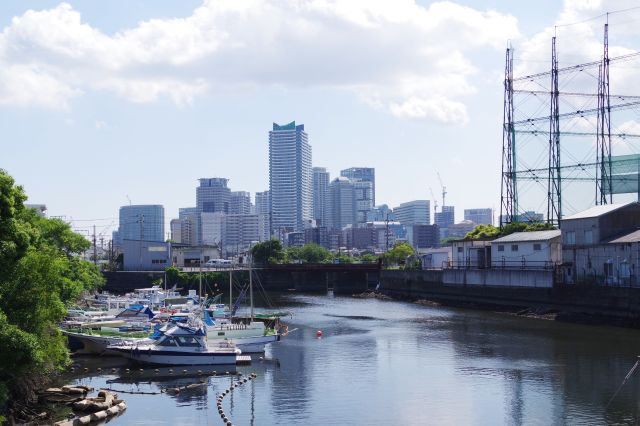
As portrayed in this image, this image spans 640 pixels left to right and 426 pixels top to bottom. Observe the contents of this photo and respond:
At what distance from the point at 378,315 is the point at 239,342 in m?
34.2

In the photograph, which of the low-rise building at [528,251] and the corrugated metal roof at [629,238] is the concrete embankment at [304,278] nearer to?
the low-rise building at [528,251]

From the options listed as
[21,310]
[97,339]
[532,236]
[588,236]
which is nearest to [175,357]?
[97,339]

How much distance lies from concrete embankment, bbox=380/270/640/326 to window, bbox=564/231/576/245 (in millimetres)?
4013

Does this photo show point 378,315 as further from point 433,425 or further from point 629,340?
point 433,425

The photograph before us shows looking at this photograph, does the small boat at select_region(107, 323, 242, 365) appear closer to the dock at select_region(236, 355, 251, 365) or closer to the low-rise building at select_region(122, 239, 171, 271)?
the dock at select_region(236, 355, 251, 365)

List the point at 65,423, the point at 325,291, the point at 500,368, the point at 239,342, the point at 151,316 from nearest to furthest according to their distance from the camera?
1. the point at 65,423
2. the point at 500,368
3. the point at 239,342
4. the point at 151,316
5. the point at 325,291

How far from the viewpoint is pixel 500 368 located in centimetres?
4766

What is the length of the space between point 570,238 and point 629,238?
8.66m

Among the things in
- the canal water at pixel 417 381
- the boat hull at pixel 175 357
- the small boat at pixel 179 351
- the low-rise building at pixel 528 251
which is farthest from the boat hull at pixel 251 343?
the low-rise building at pixel 528 251

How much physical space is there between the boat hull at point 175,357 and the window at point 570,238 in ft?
145

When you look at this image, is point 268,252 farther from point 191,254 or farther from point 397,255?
point 397,255

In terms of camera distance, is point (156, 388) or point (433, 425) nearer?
point (433, 425)

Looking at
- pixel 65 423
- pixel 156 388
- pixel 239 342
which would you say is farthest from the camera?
pixel 239 342

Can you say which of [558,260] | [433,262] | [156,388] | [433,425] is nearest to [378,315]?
[558,260]
